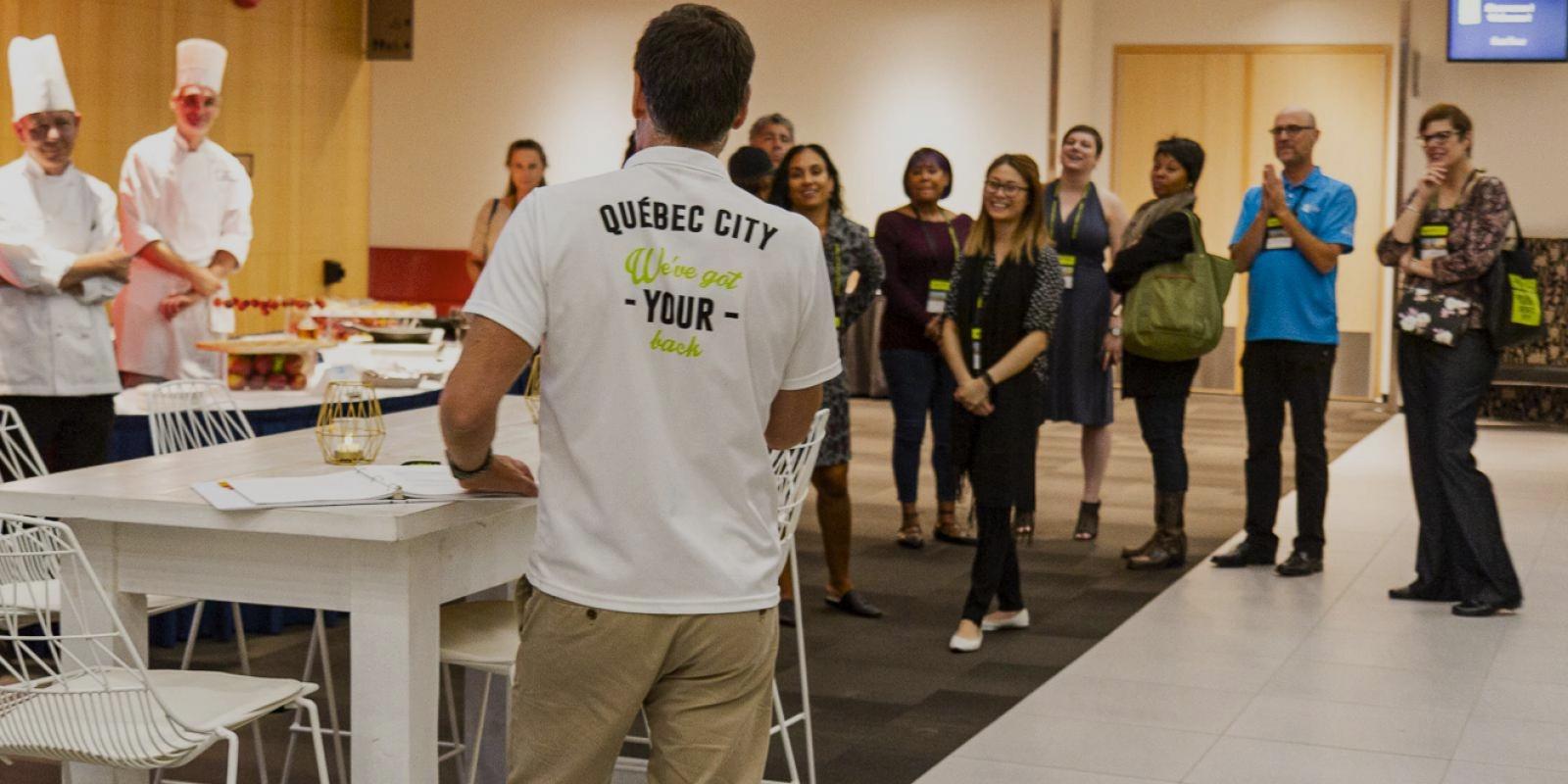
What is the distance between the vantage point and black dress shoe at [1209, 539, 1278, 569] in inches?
250

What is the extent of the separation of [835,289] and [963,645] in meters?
1.11

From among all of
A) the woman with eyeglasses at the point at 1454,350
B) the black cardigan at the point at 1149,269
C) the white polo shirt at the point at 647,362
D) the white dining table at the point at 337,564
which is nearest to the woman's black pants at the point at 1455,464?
the woman with eyeglasses at the point at 1454,350

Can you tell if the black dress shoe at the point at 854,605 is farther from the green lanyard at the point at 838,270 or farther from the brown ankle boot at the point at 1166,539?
the brown ankle boot at the point at 1166,539

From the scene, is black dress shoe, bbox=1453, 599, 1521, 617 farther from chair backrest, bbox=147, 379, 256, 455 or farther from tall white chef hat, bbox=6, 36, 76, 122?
tall white chef hat, bbox=6, 36, 76, 122

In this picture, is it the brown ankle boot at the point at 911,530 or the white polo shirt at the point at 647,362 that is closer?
the white polo shirt at the point at 647,362

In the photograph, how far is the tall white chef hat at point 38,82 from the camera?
501cm

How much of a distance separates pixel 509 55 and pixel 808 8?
7.73 ft

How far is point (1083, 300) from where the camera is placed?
678cm

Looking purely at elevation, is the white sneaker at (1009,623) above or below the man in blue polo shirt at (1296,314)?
below

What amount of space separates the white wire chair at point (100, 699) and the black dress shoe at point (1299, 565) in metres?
4.23

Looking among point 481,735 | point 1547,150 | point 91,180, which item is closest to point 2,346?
point 91,180

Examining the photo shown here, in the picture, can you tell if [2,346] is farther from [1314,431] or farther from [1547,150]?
[1547,150]

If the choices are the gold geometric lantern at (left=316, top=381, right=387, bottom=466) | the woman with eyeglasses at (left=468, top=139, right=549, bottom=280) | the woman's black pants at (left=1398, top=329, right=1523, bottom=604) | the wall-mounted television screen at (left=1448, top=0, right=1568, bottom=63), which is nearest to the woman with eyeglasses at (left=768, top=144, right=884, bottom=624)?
the woman's black pants at (left=1398, top=329, right=1523, bottom=604)

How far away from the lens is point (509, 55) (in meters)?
13.3
